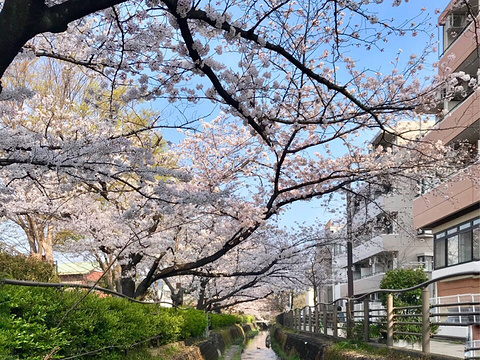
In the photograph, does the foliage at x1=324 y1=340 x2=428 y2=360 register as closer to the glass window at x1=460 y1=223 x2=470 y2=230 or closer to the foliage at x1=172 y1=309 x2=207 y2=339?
the foliage at x1=172 y1=309 x2=207 y2=339

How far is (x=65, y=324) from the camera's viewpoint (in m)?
6.05

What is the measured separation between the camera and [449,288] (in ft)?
61.0

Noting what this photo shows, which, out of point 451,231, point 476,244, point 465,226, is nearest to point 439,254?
point 451,231

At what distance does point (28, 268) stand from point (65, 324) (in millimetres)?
3219

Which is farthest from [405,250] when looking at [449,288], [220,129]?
[220,129]

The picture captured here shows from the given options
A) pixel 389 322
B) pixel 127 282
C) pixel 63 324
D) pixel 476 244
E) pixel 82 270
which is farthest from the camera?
pixel 82 270

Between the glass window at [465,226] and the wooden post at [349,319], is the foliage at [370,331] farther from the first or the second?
the glass window at [465,226]

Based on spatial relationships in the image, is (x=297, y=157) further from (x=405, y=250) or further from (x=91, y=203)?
(x=405, y=250)

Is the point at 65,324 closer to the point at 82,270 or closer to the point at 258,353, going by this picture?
the point at 82,270

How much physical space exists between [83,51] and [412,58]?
208 inches

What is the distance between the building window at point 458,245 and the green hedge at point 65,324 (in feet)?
35.5

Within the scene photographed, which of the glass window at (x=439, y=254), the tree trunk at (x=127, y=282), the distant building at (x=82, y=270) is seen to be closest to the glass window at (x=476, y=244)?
the glass window at (x=439, y=254)

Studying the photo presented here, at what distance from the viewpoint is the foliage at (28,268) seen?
8.41 meters

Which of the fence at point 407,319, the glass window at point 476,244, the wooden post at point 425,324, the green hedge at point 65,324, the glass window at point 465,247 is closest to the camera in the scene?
the green hedge at point 65,324
